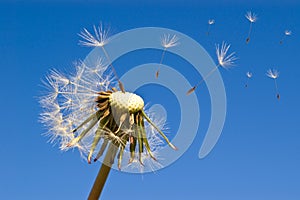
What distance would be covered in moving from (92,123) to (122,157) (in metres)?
0.86

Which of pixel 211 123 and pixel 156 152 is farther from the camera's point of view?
pixel 211 123

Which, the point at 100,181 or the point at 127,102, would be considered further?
the point at 127,102

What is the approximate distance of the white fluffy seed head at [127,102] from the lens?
27.3 feet

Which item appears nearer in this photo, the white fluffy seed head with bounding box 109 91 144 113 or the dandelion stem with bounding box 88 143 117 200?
the dandelion stem with bounding box 88 143 117 200

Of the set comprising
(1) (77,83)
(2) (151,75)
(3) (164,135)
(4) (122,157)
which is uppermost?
(2) (151,75)

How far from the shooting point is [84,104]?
30.5 ft

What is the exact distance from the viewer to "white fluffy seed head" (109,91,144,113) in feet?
27.3

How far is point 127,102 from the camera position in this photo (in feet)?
27.3

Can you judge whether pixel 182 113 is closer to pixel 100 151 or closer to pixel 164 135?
pixel 164 135

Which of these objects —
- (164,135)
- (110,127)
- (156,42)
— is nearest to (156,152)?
(164,135)

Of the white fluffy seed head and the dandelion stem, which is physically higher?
the white fluffy seed head

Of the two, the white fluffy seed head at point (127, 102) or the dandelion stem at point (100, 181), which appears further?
the white fluffy seed head at point (127, 102)

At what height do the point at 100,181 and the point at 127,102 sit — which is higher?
the point at 127,102

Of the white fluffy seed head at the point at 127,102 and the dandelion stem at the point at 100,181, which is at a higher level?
the white fluffy seed head at the point at 127,102
